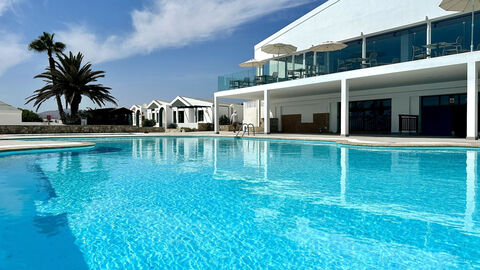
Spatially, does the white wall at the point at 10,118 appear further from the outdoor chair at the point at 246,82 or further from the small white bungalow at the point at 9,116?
the outdoor chair at the point at 246,82

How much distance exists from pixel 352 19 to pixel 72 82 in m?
23.0

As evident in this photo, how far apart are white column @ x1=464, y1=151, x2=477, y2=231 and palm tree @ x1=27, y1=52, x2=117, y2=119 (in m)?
27.1

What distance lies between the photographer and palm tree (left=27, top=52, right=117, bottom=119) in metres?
24.8

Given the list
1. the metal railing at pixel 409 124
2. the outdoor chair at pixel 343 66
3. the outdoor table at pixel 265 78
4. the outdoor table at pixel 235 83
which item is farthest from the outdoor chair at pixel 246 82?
the metal railing at pixel 409 124

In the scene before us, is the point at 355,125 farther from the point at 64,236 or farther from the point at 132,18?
the point at 64,236

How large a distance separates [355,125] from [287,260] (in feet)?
64.9

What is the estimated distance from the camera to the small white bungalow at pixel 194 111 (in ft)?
106

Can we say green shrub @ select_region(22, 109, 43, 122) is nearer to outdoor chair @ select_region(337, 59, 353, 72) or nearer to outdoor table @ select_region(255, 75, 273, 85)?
outdoor table @ select_region(255, 75, 273, 85)

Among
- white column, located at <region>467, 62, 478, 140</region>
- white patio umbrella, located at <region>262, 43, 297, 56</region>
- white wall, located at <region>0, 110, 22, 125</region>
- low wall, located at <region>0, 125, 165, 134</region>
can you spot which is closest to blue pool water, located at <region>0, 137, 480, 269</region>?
white column, located at <region>467, 62, 478, 140</region>

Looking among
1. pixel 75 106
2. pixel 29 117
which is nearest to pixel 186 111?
pixel 75 106

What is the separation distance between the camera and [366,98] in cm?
1953

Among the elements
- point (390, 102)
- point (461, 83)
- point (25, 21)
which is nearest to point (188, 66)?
point (25, 21)

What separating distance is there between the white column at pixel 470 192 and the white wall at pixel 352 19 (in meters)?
10.0

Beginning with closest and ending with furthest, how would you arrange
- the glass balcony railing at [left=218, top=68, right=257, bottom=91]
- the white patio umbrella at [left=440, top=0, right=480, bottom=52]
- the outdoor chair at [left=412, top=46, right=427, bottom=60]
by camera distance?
1. the white patio umbrella at [left=440, top=0, right=480, bottom=52]
2. the outdoor chair at [left=412, top=46, right=427, bottom=60]
3. the glass balcony railing at [left=218, top=68, right=257, bottom=91]
